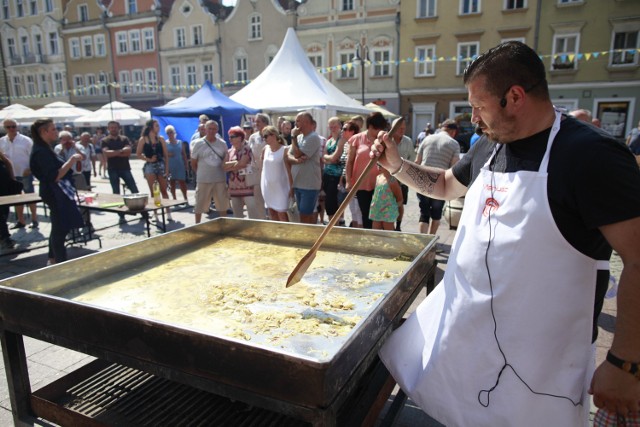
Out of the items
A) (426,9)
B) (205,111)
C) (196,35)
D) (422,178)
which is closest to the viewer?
(422,178)

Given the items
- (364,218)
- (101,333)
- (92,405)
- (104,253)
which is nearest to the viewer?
(101,333)

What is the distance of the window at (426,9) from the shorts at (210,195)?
19787 mm

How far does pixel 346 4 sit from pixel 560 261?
83.0ft

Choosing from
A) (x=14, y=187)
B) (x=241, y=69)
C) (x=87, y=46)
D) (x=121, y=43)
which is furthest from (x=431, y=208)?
(x=87, y=46)

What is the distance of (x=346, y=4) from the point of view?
23500 millimetres

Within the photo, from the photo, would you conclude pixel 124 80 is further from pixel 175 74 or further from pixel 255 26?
pixel 255 26

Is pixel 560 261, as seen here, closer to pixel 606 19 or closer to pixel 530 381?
pixel 530 381

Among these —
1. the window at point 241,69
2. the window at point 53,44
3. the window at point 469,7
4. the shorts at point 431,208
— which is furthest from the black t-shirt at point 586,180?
the window at point 53,44

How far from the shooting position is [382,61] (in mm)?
23156

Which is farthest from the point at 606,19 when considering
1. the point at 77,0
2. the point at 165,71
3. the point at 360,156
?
the point at 77,0

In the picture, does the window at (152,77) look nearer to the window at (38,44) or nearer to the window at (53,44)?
the window at (53,44)

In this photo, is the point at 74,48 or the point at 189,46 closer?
the point at 189,46

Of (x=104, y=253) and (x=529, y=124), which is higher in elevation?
(x=529, y=124)

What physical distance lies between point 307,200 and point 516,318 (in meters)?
4.30
